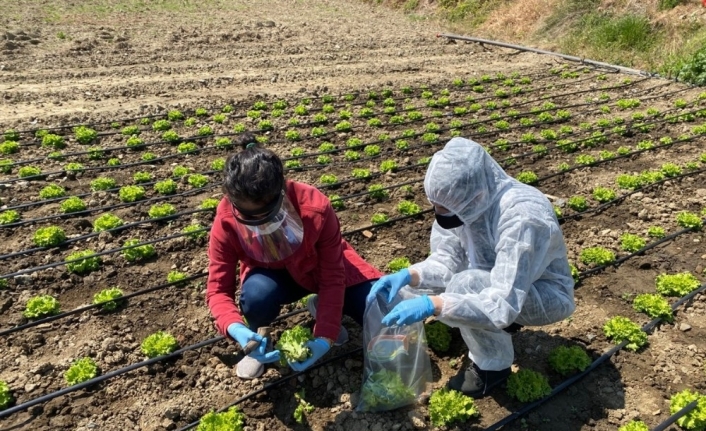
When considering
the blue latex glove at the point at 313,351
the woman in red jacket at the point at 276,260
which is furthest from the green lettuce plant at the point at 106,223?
the blue latex glove at the point at 313,351

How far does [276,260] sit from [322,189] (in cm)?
318

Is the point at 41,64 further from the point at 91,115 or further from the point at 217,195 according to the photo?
the point at 217,195

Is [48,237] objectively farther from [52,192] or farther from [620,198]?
[620,198]

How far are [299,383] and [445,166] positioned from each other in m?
1.93

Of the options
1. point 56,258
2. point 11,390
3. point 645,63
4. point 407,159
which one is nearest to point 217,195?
point 56,258

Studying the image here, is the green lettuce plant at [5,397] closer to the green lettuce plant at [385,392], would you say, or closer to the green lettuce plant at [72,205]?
the green lettuce plant at [385,392]

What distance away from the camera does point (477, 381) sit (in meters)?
3.44

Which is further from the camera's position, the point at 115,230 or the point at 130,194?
the point at 130,194

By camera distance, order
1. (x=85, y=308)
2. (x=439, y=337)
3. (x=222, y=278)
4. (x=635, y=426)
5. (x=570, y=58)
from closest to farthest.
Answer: (x=635, y=426)
(x=222, y=278)
(x=439, y=337)
(x=85, y=308)
(x=570, y=58)

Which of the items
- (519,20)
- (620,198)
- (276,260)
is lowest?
(620,198)

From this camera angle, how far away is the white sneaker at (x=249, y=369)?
12.0 feet

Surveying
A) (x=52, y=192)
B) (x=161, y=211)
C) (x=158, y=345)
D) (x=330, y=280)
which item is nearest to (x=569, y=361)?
(x=330, y=280)

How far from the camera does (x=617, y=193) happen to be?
6238 millimetres

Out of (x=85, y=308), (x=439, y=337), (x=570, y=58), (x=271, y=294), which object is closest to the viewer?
(x=271, y=294)
